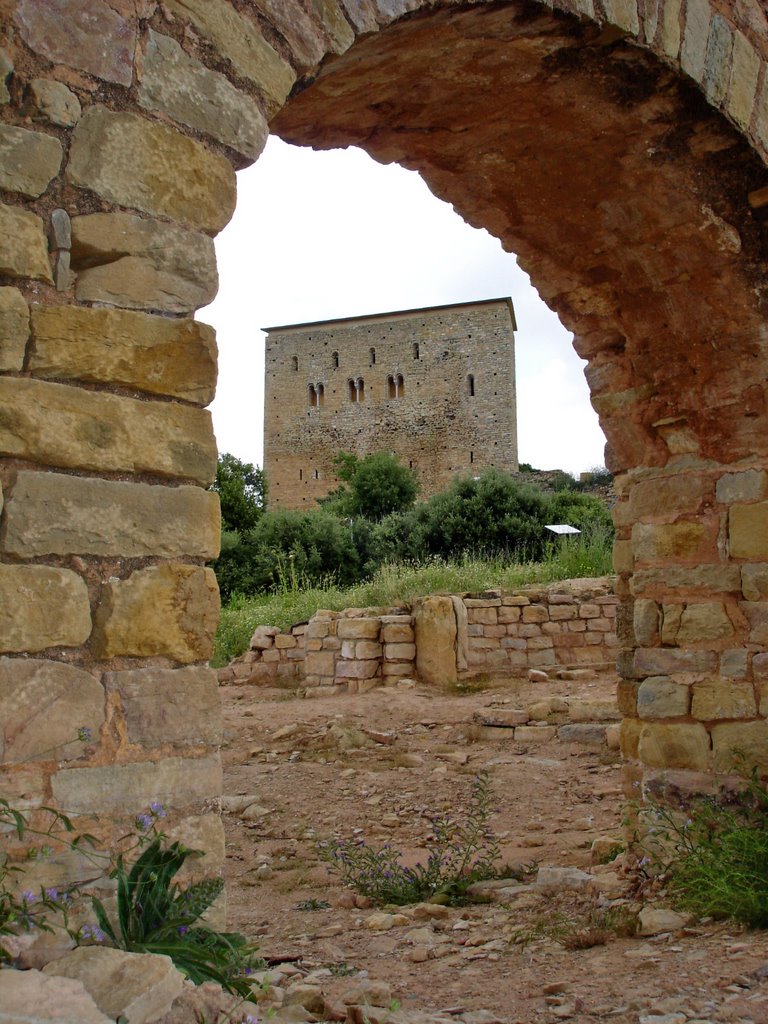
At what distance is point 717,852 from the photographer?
389 cm

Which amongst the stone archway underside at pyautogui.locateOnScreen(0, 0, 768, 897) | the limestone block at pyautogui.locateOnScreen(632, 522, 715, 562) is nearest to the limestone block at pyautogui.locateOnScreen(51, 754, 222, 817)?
the stone archway underside at pyautogui.locateOnScreen(0, 0, 768, 897)

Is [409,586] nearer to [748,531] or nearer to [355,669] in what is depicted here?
[355,669]

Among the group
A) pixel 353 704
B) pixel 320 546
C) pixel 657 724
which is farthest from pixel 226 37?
pixel 320 546

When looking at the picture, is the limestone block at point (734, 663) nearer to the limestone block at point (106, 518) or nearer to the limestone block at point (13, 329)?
the limestone block at point (106, 518)

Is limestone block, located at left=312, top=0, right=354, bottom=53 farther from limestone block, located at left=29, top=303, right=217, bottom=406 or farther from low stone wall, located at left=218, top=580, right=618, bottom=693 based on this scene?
low stone wall, located at left=218, top=580, right=618, bottom=693

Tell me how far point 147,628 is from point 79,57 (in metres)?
1.37

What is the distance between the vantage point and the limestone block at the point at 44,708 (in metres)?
1.95

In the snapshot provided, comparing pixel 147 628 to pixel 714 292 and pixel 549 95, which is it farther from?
pixel 714 292

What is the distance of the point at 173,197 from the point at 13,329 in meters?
0.57

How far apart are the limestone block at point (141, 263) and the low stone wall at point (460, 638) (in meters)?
8.51

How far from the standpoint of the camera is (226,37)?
2.44 meters

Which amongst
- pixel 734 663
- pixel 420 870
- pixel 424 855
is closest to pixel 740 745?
pixel 734 663

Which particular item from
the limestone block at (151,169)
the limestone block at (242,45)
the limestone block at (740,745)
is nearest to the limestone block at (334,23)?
the limestone block at (242,45)

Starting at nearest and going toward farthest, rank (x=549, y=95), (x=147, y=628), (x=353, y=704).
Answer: (x=147, y=628), (x=549, y=95), (x=353, y=704)
